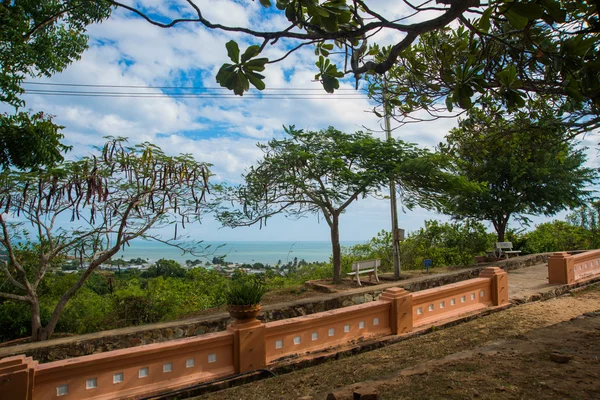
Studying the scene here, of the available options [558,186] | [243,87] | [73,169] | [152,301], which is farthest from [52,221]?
[558,186]

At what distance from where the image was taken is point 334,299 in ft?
24.7

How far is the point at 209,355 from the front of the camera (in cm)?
474

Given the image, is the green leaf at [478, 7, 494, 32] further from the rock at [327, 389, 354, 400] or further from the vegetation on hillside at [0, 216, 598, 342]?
the vegetation on hillside at [0, 216, 598, 342]

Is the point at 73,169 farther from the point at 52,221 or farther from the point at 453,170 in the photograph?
the point at 453,170

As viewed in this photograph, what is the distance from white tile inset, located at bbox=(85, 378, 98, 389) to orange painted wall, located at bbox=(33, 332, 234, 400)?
1cm

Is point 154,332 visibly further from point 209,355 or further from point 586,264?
point 586,264

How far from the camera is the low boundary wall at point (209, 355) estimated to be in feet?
12.5

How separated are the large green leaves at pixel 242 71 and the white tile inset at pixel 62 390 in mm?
3465

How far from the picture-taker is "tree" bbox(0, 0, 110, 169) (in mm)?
5887

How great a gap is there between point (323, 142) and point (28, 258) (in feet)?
22.8

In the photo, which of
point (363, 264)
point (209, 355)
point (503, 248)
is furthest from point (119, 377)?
point (503, 248)

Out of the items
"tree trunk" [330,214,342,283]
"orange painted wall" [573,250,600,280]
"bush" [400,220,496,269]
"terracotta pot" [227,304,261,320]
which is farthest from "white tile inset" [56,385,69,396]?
"bush" [400,220,496,269]

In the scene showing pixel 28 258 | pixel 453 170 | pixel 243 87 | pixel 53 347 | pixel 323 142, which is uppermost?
pixel 323 142

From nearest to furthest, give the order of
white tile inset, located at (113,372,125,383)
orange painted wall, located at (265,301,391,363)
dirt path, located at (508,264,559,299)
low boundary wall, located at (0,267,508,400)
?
low boundary wall, located at (0,267,508,400), white tile inset, located at (113,372,125,383), orange painted wall, located at (265,301,391,363), dirt path, located at (508,264,559,299)
